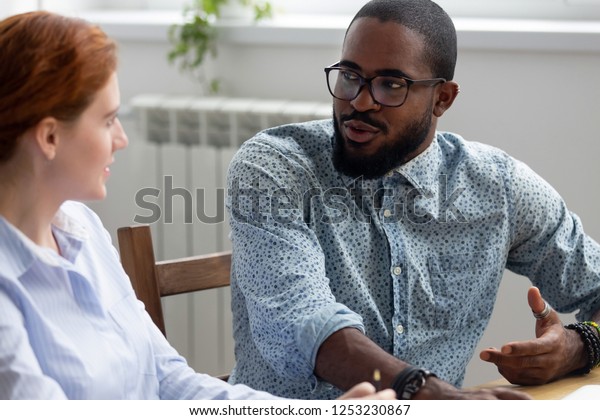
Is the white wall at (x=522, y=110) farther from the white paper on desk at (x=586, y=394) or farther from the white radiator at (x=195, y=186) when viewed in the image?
the white paper on desk at (x=586, y=394)

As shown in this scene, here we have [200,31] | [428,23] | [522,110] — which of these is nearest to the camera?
[428,23]

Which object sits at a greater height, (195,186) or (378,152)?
(378,152)

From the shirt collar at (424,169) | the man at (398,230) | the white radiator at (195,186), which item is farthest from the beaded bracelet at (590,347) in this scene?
the white radiator at (195,186)

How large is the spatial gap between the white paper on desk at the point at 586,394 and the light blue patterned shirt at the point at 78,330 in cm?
42

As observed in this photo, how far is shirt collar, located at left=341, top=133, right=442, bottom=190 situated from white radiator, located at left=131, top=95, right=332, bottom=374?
805 mm

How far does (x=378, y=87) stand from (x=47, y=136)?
0.68m

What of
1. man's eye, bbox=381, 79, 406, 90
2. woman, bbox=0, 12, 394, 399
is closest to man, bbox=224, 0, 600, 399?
man's eye, bbox=381, 79, 406, 90

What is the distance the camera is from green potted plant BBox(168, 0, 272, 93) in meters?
2.59

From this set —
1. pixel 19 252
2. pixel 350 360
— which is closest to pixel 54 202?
pixel 19 252

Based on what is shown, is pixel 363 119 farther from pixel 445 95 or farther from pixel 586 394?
pixel 586 394

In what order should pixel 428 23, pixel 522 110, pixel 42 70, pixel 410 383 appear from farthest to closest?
pixel 522 110 < pixel 428 23 < pixel 410 383 < pixel 42 70

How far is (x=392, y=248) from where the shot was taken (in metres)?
1.61

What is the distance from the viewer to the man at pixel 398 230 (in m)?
1.47
